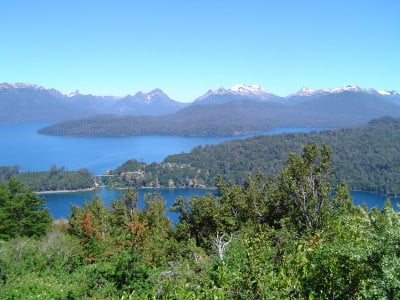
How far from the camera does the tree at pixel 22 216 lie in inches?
859

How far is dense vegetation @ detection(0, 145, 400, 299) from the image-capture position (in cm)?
469

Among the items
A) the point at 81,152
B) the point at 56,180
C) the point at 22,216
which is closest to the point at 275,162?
the point at 56,180

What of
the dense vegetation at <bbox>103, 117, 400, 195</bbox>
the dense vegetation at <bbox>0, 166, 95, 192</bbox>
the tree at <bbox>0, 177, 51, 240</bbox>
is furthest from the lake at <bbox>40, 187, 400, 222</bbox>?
the tree at <bbox>0, 177, 51, 240</bbox>

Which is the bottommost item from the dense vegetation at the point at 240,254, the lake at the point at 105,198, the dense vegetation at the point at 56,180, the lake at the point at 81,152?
the lake at the point at 105,198

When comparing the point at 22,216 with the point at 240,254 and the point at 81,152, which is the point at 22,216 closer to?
the point at 240,254

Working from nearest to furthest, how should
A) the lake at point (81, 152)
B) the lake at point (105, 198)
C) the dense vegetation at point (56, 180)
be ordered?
the lake at point (105, 198), the dense vegetation at point (56, 180), the lake at point (81, 152)

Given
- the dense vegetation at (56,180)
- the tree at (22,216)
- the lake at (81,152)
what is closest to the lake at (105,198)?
the dense vegetation at (56,180)

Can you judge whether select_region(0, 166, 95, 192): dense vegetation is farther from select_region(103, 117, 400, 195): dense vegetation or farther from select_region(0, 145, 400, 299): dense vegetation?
select_region(0, 145, 400, 299): dense vegetation

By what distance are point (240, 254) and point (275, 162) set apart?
4545 inches

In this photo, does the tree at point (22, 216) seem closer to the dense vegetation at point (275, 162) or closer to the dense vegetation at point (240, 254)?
the dense vegetation at point (240, 254)

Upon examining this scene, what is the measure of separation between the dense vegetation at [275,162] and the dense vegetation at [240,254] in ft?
276

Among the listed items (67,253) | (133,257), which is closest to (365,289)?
(133,257)

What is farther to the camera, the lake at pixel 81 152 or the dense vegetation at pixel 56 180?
the lake at pixel 81 152

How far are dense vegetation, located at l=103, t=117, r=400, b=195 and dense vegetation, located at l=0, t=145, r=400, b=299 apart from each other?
8425 cm
